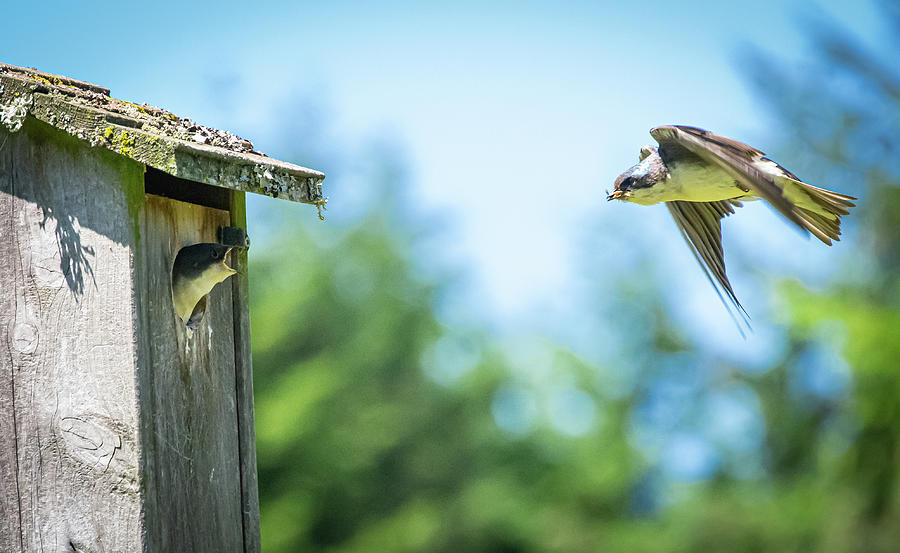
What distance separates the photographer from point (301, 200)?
6.99ft

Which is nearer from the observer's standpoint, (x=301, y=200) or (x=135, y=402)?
(x=135, y=402)

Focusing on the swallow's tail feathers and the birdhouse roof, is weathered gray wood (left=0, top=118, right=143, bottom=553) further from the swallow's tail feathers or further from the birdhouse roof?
the swallow's tail feathers

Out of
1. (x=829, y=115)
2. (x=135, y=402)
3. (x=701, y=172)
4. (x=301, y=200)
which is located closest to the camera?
(x=135, y=402)

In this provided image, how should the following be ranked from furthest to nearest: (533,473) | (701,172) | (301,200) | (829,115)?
(829,115) → (533,473) → (701,172) → (301,200)

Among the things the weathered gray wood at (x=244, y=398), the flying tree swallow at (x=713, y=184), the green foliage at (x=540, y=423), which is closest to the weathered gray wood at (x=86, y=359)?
the weathered gray wood at (x=244, y=398)

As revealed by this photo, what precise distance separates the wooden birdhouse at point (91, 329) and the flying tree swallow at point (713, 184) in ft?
3.73

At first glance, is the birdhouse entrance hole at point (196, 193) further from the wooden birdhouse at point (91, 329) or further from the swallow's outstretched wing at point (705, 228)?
the swallow's outstretched wing at point (705, 228)

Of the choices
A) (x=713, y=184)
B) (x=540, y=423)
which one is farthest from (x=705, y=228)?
(x=540, y=423)

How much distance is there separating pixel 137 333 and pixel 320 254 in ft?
25.8

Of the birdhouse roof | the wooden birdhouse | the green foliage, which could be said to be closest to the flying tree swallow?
the birdhouse roof

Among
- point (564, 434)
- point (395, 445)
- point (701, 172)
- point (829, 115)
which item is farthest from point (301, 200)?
point (829, 115)

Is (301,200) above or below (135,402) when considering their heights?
above

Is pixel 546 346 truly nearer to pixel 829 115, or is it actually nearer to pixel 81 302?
pixel 829 115

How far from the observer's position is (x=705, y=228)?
281 centimetres
